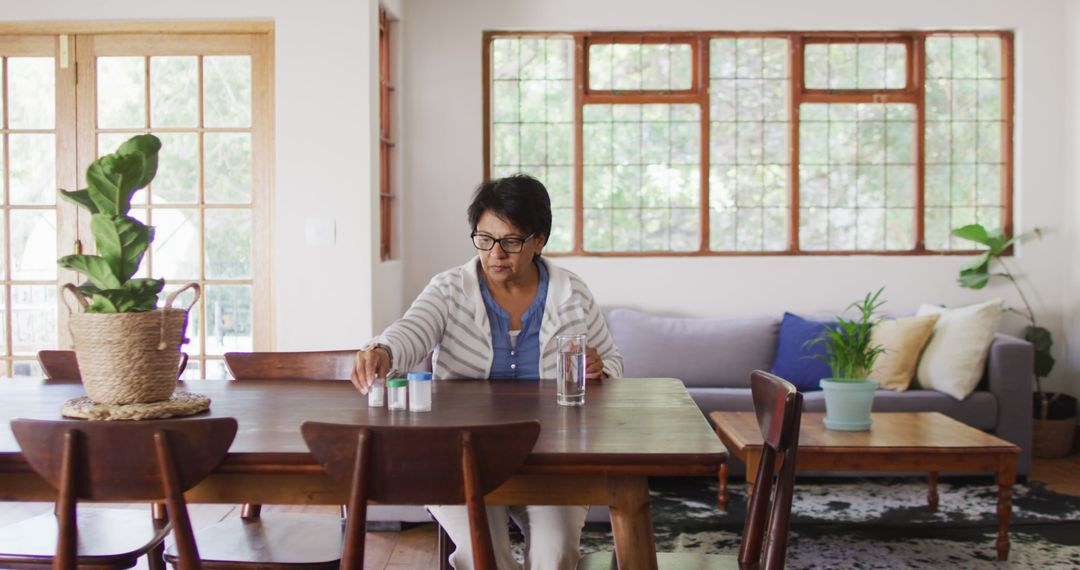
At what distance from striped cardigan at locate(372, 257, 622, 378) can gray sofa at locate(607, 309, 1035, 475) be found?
205 centimetres

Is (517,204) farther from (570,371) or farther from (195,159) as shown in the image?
(195,159)

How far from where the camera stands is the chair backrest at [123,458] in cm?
171

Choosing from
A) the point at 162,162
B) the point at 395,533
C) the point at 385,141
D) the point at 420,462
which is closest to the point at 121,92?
the point at 162,162

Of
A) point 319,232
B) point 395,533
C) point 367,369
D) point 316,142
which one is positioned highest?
point 316,142

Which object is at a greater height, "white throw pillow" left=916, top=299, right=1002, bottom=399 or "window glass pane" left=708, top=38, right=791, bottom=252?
"window glass pane" left=708, top=38, right=791, bottom=252

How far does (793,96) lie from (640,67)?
0.84 m

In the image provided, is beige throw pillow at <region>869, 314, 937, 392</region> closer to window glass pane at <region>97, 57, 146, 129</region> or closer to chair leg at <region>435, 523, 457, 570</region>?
chair leg at <region>435, 523, 457, 570</region>

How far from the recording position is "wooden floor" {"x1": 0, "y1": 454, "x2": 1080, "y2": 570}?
3.46 metres

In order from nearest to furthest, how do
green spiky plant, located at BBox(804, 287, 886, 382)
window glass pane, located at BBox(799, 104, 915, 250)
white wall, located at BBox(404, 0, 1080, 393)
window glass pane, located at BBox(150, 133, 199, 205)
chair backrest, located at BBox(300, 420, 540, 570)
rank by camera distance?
chair backrest, located at BBox(300, 420, 540, 570)
green spiky plant, located at BBox(804, 287, 886, 382)
window glass pane, located at BBox(150, 133, 199, 205)
white wall, located at BBox(404, 0, 1080, 393)
window glass pane, located at BBox(799, 104, 915, 250)

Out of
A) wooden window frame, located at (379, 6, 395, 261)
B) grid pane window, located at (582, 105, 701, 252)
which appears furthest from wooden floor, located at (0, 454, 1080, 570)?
grid pane window, located at (582, 105, 701, 252)

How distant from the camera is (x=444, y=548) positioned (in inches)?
100.0

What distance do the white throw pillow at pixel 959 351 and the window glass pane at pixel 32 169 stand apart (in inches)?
162

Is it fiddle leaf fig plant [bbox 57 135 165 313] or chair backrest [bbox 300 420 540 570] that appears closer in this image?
chair backrest [bbox 300 420 540 570]

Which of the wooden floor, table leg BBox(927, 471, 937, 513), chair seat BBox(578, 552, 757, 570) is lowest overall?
the wooden floor
